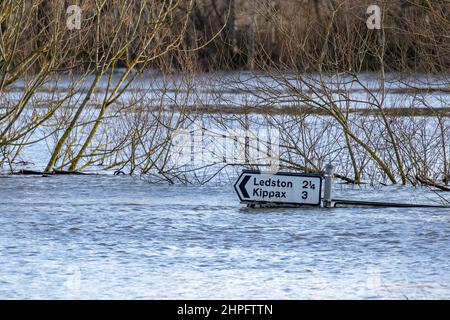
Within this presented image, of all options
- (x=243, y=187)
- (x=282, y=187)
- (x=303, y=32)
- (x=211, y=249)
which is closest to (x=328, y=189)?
(x=282, y=187)

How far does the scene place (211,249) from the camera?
10789 mm

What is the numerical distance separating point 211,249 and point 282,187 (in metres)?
2.75

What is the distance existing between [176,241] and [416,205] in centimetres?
427

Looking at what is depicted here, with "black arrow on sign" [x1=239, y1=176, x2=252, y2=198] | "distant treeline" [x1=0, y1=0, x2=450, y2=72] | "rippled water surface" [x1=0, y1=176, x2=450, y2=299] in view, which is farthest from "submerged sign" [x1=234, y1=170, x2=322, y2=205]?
"distant treeline" [x1=0, y1=0, x2=450, y2=72]

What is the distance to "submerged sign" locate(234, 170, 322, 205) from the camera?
13289 millimetres

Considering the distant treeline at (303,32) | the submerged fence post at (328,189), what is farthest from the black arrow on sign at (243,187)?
the distant treeline at (303,32)

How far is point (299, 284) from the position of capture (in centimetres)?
900

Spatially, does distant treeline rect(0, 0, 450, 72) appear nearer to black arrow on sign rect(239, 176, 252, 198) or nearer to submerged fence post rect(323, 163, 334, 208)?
submerged fence post rect(323, 163, 334, 208)

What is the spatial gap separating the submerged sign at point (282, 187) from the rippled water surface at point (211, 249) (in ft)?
0.63

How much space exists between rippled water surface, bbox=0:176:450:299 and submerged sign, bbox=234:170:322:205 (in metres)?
0.19

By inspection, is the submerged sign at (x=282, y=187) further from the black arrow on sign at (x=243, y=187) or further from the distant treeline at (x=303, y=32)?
the distant treeline at (x=303, y=32)

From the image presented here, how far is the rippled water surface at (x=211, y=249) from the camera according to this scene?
8.84 meters
